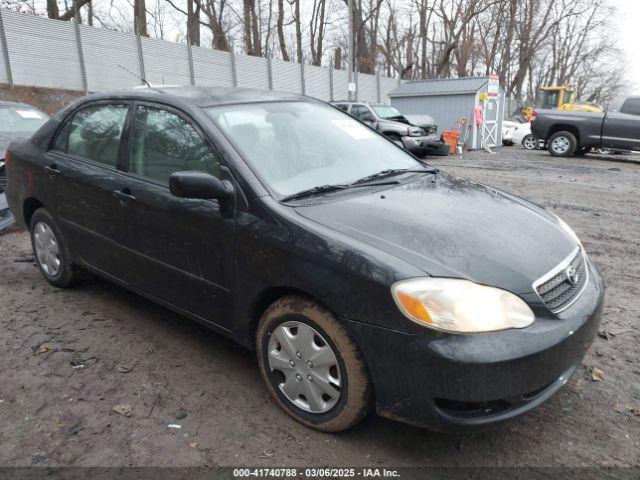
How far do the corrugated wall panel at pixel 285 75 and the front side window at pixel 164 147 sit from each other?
24120 mm

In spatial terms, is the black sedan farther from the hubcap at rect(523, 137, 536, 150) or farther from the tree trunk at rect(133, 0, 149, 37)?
the tree trunk at rect(133, 0, 149, 37)

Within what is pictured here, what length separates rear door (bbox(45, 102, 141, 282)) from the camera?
3.39 meters

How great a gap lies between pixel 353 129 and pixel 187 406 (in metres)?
2.09

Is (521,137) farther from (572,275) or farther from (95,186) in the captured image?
(95,186)

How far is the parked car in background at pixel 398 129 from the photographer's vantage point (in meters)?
15.2

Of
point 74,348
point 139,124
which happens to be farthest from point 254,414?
point 139,124

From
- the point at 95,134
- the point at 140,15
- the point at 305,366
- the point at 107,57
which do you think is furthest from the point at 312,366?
the point at 140,15

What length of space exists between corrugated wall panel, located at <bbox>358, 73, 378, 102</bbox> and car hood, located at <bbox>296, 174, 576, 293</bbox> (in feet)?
102

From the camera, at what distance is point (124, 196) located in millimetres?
3270

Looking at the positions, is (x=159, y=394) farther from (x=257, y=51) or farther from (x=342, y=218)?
(x=257, y=51)

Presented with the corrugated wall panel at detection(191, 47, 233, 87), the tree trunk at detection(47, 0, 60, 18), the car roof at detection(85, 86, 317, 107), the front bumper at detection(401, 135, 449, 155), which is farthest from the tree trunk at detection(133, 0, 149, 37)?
the car roof at detection(85, 86, 317, 107)

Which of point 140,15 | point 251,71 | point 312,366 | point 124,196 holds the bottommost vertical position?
point 312,366

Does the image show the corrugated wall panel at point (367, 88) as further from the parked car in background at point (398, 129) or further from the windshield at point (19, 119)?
the windshield at point (19, 119)

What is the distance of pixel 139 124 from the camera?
3346mm
